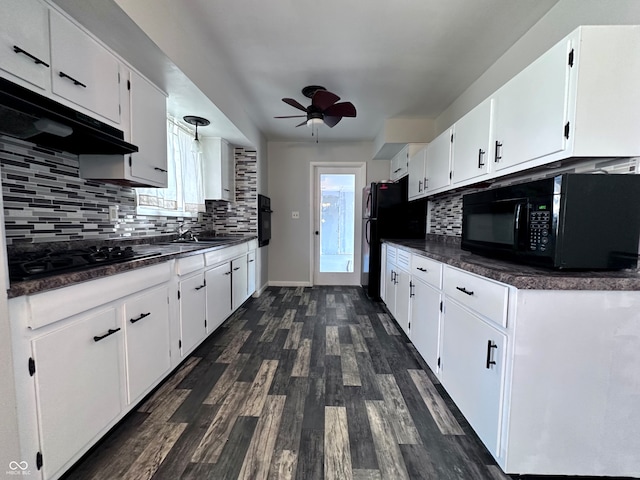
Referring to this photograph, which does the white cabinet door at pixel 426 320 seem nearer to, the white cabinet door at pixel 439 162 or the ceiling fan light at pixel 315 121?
the white cabinet door at pixel 439 162

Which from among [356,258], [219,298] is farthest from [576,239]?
[356,258]

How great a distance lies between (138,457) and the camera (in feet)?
4.18

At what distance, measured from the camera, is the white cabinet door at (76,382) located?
1.00 metres

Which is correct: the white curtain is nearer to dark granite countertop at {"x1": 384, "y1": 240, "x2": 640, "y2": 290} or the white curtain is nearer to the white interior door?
the white interior door

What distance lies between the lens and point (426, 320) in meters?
2.00

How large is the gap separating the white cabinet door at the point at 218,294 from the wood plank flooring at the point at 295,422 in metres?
0.23

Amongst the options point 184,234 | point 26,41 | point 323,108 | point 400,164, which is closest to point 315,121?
point 323,108

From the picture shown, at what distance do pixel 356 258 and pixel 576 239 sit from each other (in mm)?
3679

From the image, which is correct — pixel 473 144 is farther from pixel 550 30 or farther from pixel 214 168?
pixel 214 168

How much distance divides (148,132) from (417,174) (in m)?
2.64

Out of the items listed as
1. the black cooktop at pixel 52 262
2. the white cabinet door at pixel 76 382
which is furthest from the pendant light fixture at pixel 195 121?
the white cabinet door at pixel 76 382

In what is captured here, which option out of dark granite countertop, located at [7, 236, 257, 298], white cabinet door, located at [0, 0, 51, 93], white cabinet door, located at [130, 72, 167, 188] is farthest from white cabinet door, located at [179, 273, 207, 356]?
white cabinet door, located at [0, 0, 51, 93]

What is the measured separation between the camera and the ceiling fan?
2473 millimetres

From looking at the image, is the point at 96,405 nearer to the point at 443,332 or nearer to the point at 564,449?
the point at 443,332
